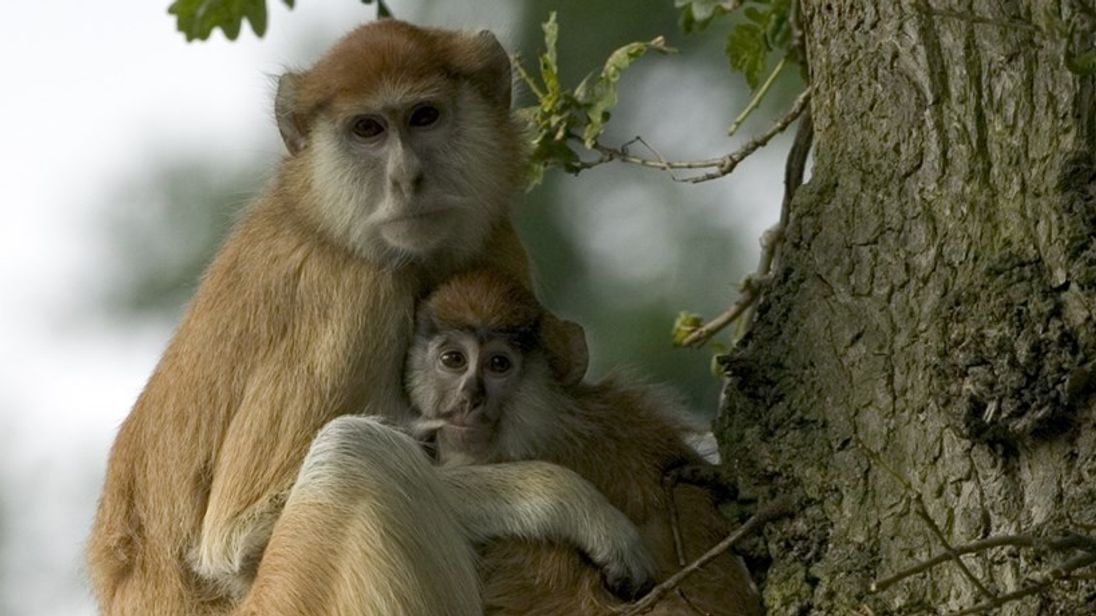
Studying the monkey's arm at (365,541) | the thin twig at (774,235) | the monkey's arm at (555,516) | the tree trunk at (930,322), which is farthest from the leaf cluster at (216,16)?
the thin twig at (774,235)

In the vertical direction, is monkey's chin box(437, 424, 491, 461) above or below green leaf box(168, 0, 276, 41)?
below

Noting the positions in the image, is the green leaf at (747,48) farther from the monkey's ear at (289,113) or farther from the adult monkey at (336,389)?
the monkey's ear at (289,113)

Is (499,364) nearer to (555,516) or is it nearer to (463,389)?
(463,389)

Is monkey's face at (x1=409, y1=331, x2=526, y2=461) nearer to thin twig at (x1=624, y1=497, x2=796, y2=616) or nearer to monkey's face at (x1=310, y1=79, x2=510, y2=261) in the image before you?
monkey's face at (x1=310, y1=79, x2=510, y2=261)

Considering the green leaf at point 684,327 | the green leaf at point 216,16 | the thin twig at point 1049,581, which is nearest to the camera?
the thin twig at point 1049,581

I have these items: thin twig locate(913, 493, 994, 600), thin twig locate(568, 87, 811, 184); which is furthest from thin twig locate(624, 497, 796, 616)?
thin twig locate(568, 87, 811, 184)

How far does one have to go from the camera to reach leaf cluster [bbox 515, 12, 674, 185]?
6.02m

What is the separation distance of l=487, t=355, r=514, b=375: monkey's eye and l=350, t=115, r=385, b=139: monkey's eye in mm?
922

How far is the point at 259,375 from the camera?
5.49 metres

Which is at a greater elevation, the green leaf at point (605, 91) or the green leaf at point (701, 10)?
the green leaf at point (701, 10)

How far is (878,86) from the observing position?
4.79 m

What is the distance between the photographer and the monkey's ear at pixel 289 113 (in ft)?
19.7

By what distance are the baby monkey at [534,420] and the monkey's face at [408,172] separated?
0.22 metres

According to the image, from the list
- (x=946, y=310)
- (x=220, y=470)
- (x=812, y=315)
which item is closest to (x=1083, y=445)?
(x=946, y=310)
